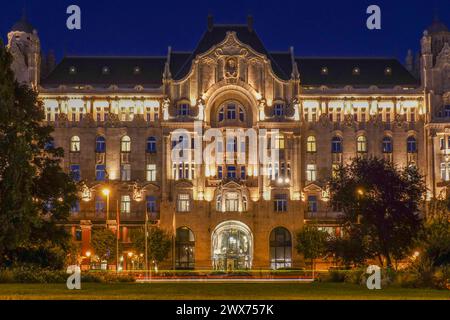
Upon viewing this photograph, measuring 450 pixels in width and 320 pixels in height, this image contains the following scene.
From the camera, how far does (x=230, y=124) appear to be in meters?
125

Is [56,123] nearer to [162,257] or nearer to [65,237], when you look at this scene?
[162,257]

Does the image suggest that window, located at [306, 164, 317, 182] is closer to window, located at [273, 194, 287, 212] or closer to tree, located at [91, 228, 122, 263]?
window, located at [273, 194, 287, 212]

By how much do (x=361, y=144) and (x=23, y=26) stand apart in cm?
4912

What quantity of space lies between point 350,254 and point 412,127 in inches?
2103

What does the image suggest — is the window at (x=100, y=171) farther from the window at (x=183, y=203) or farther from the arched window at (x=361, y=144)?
A: the arched window at (x=361, y=144)

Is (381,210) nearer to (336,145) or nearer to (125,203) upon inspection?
(336,145)

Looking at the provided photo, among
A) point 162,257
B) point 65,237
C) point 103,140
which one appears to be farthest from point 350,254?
point 103,140

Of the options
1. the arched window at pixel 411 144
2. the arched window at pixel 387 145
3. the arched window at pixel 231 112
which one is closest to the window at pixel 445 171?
the arched window at pixel 411 144

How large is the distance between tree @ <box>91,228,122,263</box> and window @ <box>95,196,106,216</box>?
858 centimetres

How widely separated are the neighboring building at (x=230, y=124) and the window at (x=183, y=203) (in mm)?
142

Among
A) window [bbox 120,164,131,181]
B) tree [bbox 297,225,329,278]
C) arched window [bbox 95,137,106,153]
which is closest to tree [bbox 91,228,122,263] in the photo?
window [bbox 120,164,131,181]

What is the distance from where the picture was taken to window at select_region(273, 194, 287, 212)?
120875 millimetres

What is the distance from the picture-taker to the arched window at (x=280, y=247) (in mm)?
117562
